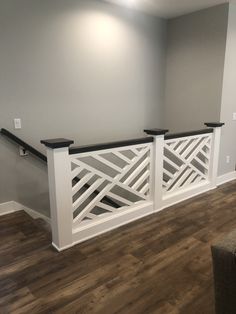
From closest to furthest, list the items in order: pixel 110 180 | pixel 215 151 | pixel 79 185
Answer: pixel 79 185 < pixel 110 180 < pixel 215 151

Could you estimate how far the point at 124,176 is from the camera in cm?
325

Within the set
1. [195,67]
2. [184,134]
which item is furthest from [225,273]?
[195,67]

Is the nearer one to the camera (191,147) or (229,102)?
(191,147)

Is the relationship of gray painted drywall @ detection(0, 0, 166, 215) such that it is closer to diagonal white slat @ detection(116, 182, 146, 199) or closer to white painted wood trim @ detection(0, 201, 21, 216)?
white painted wood trim @ detection(0, 201, 21, 216)

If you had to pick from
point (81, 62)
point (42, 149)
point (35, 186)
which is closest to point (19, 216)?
point (35, 186)

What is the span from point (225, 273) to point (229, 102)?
329 centimetres

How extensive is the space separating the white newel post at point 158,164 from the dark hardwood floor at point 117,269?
231 millimetres

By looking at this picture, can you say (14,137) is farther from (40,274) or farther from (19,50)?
(40,274)

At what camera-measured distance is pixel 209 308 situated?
166 cm

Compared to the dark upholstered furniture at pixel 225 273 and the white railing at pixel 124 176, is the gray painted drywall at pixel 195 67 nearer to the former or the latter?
the white railing at pixel 124 176

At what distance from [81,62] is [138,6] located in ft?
3.94

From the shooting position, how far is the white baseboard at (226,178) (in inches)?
160

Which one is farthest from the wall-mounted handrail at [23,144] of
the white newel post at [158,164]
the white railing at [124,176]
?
the white newel post at [158,164]

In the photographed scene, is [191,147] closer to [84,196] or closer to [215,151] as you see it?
[215,151]
